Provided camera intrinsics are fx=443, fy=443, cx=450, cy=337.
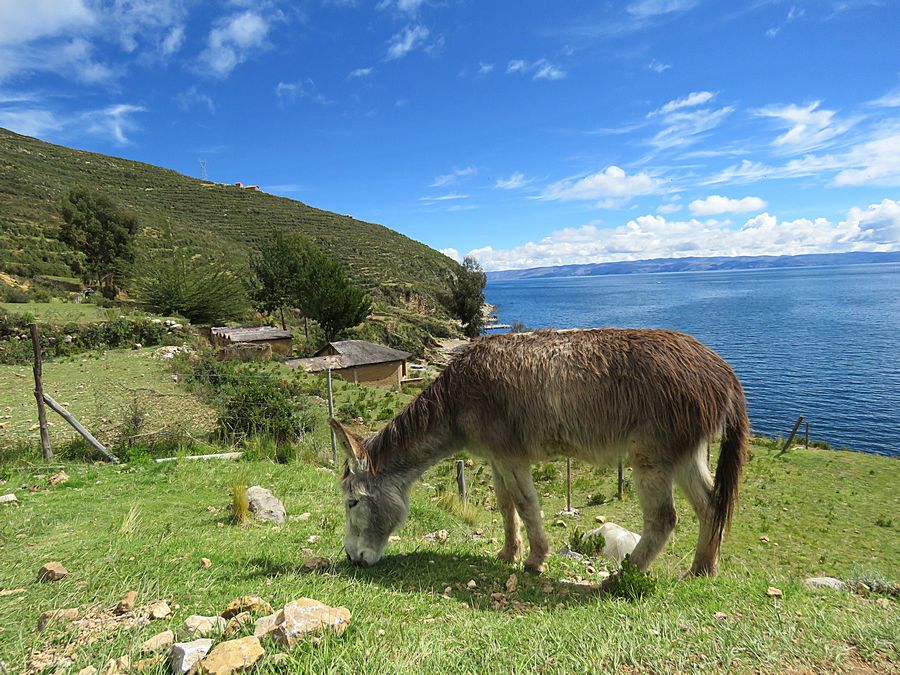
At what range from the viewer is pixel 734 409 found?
4230mm

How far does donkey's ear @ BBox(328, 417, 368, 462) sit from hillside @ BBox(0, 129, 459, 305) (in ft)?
135

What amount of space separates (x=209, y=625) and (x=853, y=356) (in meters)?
69.9

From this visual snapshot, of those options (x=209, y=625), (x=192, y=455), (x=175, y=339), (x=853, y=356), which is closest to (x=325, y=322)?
(x=175, y=339)

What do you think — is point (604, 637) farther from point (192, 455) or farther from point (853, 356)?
point (853, 356)

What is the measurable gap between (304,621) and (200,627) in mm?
647

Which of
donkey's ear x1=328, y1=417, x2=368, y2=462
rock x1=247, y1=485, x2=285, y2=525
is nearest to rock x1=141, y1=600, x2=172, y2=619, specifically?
donkey's ear x1=328, y1=417, x2=368, y2=462

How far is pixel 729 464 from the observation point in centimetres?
424

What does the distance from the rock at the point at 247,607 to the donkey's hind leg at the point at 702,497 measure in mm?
3570

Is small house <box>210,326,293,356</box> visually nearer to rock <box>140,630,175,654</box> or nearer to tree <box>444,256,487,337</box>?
rock <box>140,630,175,654</box>

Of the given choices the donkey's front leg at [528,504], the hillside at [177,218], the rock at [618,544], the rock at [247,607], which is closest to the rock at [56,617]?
the rock at [247,607]

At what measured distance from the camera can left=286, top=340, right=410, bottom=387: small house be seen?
2691cm

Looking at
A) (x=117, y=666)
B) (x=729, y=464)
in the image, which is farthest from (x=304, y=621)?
(x=729, y=464)

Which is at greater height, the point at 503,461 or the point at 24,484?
the point at 503,461

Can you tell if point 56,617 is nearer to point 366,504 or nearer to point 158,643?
point 158,643
